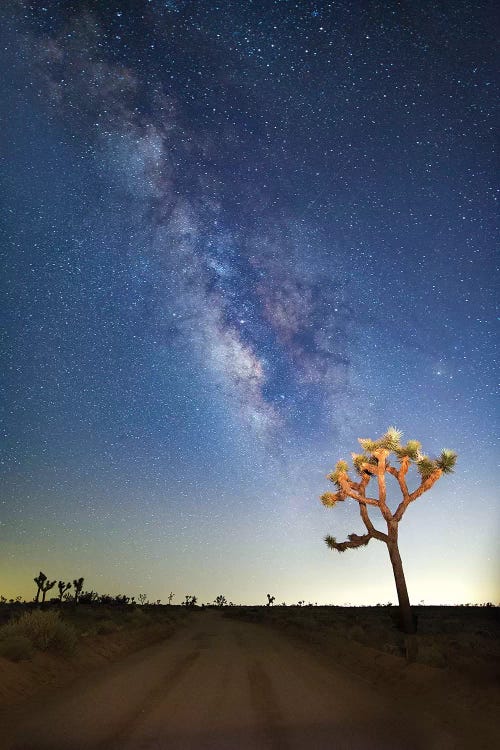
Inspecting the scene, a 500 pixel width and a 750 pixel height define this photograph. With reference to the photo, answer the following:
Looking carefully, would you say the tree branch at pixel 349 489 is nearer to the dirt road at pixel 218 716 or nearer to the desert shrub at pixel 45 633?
the dirt road at pixel 218 716

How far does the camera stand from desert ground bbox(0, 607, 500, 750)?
5.92 m

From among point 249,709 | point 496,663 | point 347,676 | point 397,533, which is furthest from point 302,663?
point 397,533

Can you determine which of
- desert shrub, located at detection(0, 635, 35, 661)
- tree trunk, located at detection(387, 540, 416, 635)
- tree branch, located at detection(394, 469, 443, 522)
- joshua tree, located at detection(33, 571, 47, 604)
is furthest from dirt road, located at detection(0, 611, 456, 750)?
joshua tree, located at detection(33, 571, 47, 604)

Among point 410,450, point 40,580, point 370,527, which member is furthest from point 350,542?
point 40,580

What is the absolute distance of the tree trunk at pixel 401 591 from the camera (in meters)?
17.4

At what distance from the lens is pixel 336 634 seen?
1941cm

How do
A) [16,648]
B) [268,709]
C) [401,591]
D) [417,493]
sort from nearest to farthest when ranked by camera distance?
[268,709] < [16,648] < [401,591] < [417,493]

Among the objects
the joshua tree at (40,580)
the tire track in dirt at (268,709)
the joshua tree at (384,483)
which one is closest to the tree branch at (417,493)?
the joshua tree at (384,483)

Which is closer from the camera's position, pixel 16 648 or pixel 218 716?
pixel 218 716

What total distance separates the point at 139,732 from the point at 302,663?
325 inches

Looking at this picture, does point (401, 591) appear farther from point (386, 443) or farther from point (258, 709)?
point (258, 709)

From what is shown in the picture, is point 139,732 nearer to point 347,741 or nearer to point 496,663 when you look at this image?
point 347,741

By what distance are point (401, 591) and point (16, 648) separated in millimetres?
13877

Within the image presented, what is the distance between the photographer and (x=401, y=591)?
17.9 meters
